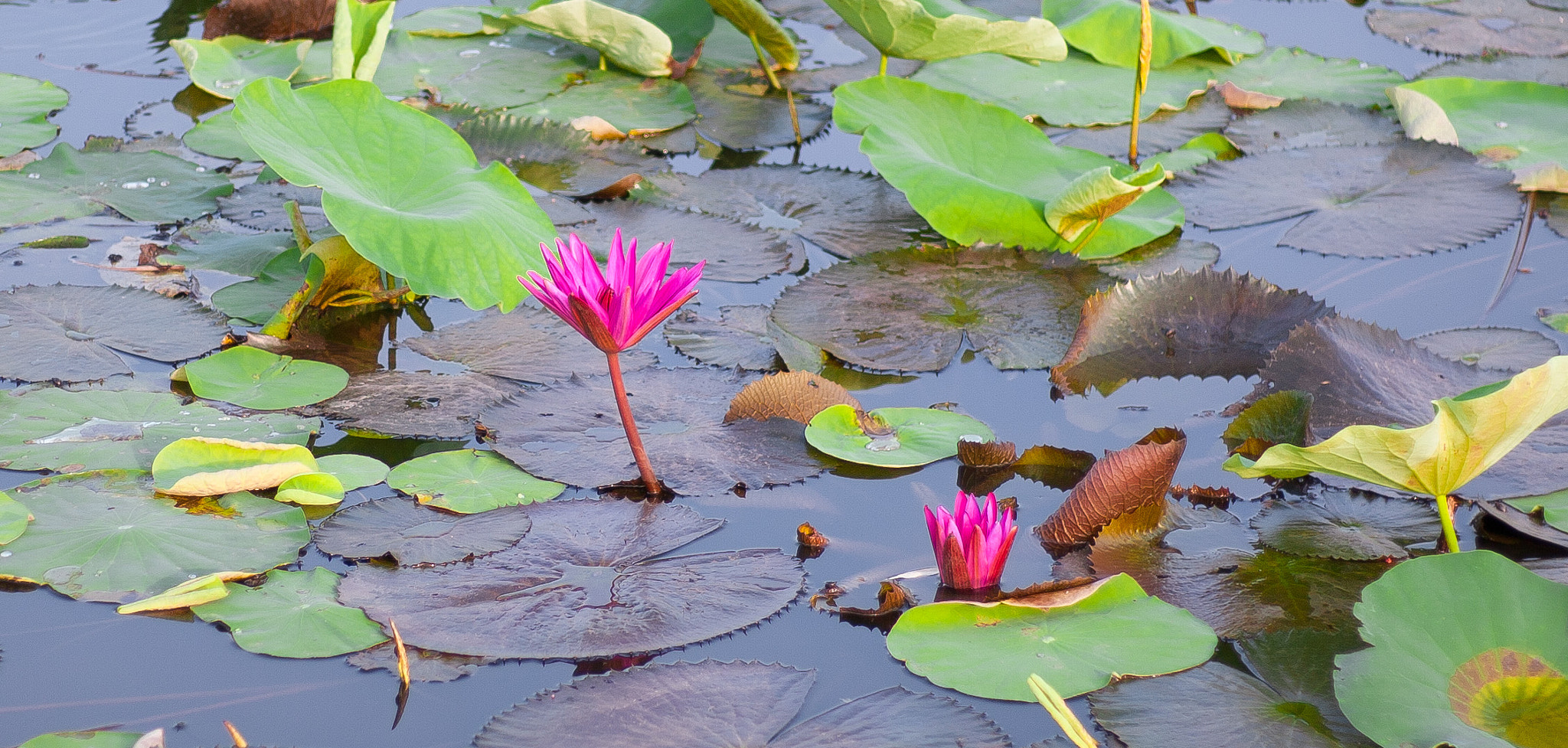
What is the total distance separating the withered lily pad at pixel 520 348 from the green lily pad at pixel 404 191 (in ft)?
0.59

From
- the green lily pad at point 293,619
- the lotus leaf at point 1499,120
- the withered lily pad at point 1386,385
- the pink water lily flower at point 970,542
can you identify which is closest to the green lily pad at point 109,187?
the green lily pad at point 293,619

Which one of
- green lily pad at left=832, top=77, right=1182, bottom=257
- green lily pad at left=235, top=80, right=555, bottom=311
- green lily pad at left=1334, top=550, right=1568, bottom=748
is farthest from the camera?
green lily pad at left=832, top=77, right=1182, bottom=257

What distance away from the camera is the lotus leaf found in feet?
9.89

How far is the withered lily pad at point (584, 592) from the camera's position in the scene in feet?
4.83

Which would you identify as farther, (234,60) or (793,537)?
(234,60)

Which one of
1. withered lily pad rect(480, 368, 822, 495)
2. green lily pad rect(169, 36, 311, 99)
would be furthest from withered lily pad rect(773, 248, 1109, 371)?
green lily pad rect(169, 36, 311, 99)

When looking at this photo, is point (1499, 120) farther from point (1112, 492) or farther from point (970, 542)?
point (970, 542)

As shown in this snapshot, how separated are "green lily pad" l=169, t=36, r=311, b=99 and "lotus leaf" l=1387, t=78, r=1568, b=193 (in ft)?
10.5

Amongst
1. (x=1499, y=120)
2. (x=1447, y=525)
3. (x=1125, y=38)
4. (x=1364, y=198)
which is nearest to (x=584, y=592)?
(x=1447, y=525)

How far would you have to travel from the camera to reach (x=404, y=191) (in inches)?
88.7

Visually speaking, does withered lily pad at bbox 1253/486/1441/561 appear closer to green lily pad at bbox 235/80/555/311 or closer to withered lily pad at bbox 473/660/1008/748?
withered lily pad at bbox 473/660/1008/748

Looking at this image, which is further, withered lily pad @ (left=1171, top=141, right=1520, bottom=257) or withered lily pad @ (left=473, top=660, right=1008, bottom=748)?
withered lily pad @ (left=1171, top=141, right=1520, bottom=257)

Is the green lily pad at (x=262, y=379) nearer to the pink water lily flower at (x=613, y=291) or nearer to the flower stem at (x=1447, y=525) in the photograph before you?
the pink water lily flower at (x=613, y=291)

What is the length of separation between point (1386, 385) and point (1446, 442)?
46 centimetres
